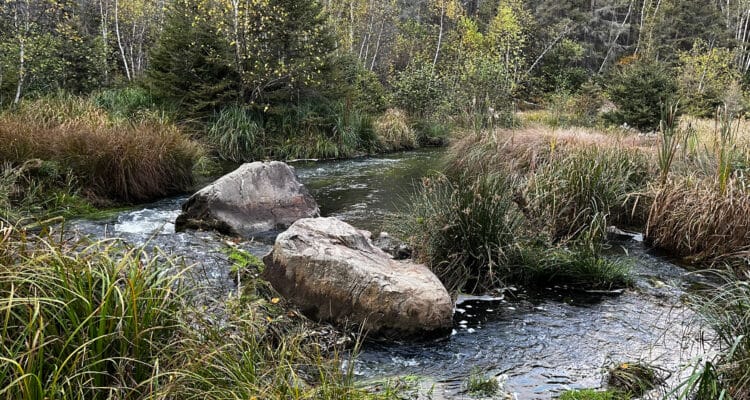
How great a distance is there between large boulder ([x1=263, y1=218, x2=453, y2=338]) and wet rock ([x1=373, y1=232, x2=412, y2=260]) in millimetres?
1286

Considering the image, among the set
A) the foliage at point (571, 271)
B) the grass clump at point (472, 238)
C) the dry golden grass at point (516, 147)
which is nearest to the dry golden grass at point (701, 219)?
the foliage at point (571, 271)

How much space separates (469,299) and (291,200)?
378cm

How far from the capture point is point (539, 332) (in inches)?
178

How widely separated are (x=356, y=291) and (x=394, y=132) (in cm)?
1319

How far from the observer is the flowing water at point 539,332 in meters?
3.81

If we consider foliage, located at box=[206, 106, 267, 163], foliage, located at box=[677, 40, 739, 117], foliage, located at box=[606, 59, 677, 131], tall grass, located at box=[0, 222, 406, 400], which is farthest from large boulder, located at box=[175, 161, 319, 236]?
foliage, located at box=[677, 40, 739, 117]

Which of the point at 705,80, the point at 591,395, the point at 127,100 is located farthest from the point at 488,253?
the point at 705,80

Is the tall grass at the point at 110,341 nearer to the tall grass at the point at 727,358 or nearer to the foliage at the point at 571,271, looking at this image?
the tall grass at the point at 727,358

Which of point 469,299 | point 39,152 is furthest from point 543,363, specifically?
point 39,152

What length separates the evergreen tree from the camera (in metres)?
14.2

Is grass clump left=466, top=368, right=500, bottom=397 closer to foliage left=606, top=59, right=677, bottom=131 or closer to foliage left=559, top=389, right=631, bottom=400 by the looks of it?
foliage left=559, top=389, right=631, bottom=400

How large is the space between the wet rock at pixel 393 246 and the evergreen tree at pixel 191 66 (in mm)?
9077

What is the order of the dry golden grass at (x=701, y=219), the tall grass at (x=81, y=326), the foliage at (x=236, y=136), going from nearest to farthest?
the tall grass at (x=81, y=326), the dry golden grass at (x=701, y=219), the foliage at (x=236, y=136)

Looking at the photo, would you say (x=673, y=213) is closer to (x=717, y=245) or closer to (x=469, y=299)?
(x=717, y=245)
